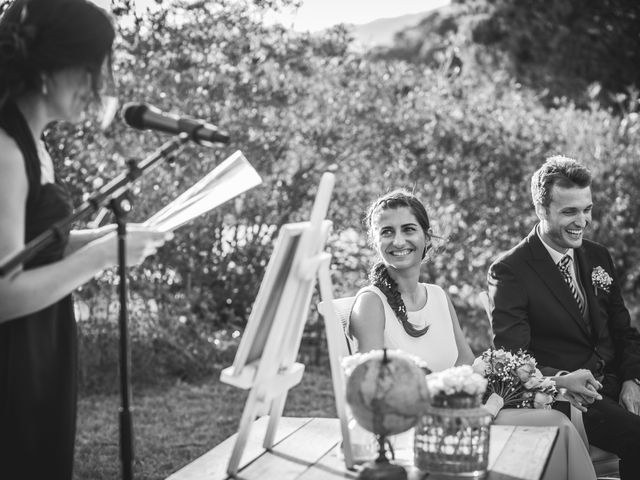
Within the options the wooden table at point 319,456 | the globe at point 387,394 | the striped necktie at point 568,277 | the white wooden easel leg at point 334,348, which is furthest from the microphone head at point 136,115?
the striped necktie at point 568,277

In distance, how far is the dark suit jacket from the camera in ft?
13.2

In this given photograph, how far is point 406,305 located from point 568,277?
0.83m

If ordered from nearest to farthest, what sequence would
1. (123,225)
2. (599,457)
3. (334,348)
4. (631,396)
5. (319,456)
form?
(123,225) → (334,348) → (319,456) → (599,457) → (631,396)

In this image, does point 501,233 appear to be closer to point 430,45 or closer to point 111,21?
point 111,21

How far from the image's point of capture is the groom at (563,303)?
4.00 m

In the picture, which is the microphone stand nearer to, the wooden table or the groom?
the wooden table

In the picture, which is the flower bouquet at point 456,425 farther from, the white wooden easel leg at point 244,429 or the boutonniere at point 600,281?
the boutonniere at point 600,281

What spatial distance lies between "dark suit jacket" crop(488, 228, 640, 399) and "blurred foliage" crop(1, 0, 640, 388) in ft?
9.27

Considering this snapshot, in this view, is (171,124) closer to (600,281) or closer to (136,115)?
(136,115)

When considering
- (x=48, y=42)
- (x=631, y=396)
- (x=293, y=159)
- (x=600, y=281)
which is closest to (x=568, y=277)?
(x=600, y=281)

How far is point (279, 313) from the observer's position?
229 cm

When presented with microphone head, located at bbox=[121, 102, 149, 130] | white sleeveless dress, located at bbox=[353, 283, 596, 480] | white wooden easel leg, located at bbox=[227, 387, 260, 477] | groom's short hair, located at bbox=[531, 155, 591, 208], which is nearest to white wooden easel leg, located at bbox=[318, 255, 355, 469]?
white wooden easel leg, located at bbox=[227, 387, 260, 477]

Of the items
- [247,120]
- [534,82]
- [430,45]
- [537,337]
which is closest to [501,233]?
[247,120]

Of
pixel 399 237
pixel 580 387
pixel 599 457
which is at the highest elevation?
pixel 399 237
